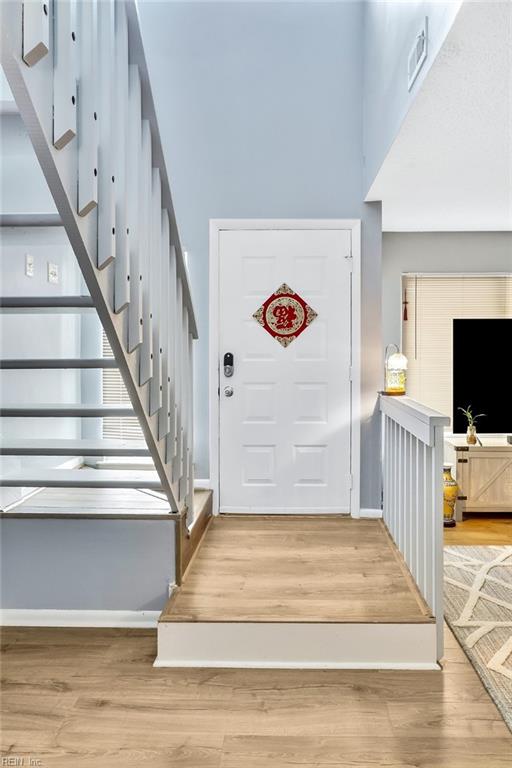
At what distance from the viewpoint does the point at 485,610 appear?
2965 mm

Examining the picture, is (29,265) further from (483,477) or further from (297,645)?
(483,477)

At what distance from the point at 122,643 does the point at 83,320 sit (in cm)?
208

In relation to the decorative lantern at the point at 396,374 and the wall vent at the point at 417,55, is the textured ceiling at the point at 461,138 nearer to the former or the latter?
the wall vent at the point at 417,55

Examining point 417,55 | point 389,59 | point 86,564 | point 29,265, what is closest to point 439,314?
point 389,59

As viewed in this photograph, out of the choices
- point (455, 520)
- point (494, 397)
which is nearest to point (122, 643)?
point (455, 520)

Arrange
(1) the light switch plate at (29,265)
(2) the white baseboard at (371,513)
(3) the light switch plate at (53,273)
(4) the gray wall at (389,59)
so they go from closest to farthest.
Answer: (4) the gray wall at (389,59) < (1) the light switch plate at (29,265) < (3) the light switch plate at (53,273) < (2) the white baseboard at (371,513)

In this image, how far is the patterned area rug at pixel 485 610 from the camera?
7.64 ft

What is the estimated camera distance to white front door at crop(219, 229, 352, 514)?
153 inches

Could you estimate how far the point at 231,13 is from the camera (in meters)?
3.81

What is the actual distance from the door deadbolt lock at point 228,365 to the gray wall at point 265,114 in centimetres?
65

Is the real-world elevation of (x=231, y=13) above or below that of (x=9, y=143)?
above

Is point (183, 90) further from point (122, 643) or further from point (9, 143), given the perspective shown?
point (122, 643)

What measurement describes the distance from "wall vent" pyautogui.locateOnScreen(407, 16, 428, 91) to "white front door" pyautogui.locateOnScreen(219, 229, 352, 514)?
5.05 ft

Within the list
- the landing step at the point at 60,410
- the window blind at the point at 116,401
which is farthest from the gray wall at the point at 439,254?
the landing step at the point at 60,410
